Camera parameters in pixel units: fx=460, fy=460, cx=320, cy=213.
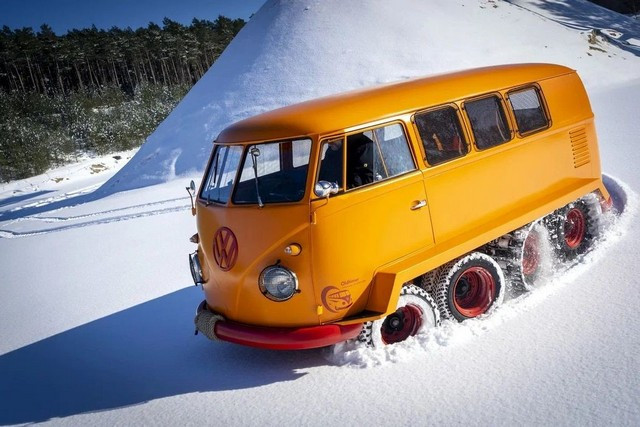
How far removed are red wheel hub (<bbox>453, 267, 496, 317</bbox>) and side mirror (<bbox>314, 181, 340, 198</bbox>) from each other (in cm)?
188

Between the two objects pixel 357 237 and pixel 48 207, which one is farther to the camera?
pixel 48 207

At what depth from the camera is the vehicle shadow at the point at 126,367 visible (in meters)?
4.44

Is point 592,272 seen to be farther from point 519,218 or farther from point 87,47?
point 87,47

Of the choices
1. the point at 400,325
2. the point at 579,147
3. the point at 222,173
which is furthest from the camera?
the point at 579,147

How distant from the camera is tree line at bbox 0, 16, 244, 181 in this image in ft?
142

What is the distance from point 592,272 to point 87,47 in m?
79.5

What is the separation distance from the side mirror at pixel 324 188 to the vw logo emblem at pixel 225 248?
100cm

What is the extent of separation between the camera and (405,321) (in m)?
4.68

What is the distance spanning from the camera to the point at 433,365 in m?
4.09

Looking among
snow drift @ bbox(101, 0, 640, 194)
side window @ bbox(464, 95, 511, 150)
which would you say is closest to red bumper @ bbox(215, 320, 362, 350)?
side window @ bbox(464, 95, 511, 150)

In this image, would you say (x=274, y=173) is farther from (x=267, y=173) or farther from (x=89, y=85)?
(x=89, y=85)

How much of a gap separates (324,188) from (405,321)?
69.1 inches

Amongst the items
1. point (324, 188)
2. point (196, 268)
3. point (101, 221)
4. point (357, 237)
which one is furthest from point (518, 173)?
point (101, 221)

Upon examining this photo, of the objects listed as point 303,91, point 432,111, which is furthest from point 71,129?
point 432,111
